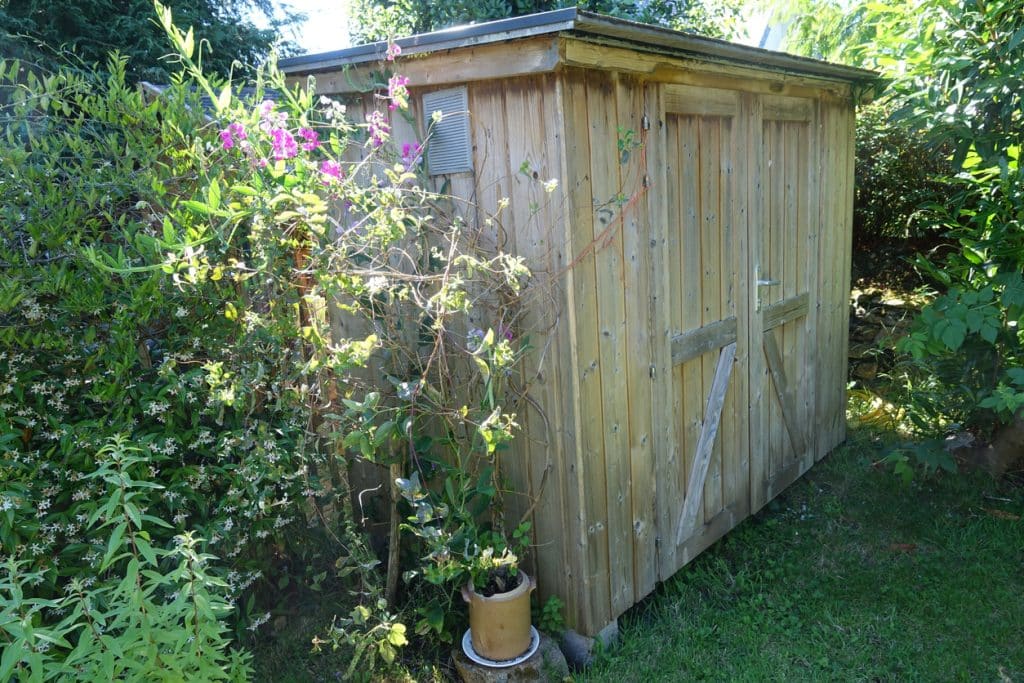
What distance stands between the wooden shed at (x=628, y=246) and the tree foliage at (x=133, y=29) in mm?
2776

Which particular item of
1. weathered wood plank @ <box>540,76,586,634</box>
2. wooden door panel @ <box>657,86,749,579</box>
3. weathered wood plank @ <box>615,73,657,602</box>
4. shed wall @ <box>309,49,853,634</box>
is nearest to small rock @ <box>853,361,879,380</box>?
shed wall @ <box>309,49,853,634</box>

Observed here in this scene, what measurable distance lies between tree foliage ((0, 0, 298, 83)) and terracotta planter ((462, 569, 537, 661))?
13.2ft

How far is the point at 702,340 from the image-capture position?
3834mm

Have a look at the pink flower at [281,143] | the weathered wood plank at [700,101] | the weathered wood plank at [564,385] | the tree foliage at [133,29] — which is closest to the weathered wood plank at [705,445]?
the weathered wood plank at [564,385]

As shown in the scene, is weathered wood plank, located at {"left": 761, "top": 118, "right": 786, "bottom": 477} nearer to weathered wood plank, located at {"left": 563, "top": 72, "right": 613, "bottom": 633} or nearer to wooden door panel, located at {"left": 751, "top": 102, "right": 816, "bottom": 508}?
wooden door panel, located at {"left": 751, "top": 102, "right": 816, "bottom": 508}

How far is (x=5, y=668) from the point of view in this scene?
181 cm

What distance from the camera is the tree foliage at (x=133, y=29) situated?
17.9 ft

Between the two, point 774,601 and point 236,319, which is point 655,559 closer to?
point 774,601

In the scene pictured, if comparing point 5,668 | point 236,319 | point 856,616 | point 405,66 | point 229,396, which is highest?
point 405,66

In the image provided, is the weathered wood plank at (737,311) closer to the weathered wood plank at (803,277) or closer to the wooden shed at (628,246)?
the wooden shed at (628,246)

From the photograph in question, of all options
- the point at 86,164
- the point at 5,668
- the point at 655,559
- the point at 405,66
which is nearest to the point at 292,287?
the point at 86,164

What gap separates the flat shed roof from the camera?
2.62 meters

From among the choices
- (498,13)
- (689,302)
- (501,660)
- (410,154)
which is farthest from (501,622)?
(498,13)

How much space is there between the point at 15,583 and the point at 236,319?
46.7 inches
